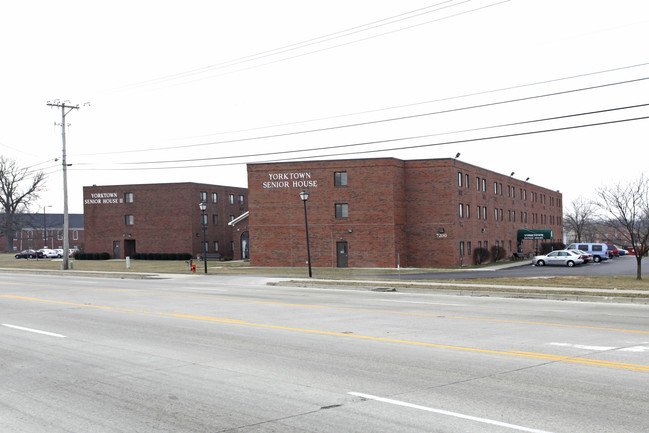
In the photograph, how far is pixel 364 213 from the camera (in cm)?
4816

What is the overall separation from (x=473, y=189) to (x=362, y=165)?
12034 millimetres

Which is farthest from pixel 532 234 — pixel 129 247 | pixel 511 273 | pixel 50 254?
pixel 50 254

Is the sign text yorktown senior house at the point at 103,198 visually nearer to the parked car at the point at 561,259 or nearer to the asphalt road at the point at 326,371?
the parked car at the point at 561,259

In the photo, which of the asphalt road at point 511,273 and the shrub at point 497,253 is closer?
the asphalt road at point 511,273

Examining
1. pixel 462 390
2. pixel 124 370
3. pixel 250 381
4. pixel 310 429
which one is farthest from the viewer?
pixel 124 370

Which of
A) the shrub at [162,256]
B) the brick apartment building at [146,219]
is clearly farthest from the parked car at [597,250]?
the shrub at [162,256]

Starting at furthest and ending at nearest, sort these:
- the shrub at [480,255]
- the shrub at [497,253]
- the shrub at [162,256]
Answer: the shrub at [162,256]
the shrub at [497,253]
the shrub at [480,255]

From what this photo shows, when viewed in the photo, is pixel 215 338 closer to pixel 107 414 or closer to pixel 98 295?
pixel 107 414

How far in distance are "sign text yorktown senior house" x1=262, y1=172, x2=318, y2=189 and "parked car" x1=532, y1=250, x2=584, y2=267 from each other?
67.5ft

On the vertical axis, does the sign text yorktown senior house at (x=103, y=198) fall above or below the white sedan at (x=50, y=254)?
above

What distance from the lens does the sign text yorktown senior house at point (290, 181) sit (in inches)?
1969

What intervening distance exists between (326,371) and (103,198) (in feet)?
220

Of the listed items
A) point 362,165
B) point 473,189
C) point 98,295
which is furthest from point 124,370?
point 473,189

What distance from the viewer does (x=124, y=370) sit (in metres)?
9.29
